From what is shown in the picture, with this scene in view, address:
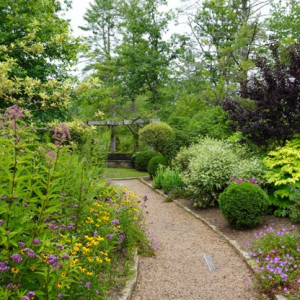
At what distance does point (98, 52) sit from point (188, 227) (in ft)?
69.2

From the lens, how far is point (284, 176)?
19.6ft

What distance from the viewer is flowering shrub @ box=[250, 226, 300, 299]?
11.2 ft

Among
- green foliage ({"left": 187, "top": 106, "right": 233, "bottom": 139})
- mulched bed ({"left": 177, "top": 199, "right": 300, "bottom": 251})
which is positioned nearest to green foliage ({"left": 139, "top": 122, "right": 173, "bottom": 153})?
green foliage ({"left": 187, "top": 106, "right": 233, "bottom": 139})

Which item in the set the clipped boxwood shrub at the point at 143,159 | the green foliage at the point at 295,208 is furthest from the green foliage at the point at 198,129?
the green foliage at the point at 295,208

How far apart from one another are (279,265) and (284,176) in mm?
2609

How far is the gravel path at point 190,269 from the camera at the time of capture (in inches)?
142

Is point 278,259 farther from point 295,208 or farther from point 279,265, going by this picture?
point 295,208

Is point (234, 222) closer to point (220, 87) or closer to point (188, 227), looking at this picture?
point (188, 227)

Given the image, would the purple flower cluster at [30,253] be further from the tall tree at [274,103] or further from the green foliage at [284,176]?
the tall tree at [274,103]

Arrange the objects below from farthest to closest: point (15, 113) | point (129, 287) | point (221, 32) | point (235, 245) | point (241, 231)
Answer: point (221, 32) → point (241, 231) → point (235, 245) → point (129, 287) → point (15, 113)

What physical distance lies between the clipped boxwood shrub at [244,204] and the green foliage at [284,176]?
402 mm

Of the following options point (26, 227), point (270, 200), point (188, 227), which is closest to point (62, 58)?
point (188, 227)

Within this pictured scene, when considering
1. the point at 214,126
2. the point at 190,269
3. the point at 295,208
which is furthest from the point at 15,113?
the point at 214,126

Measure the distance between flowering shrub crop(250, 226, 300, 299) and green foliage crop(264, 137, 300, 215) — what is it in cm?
141
